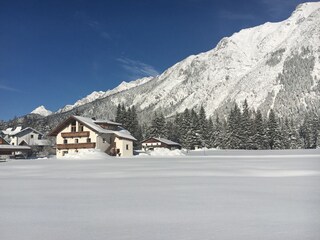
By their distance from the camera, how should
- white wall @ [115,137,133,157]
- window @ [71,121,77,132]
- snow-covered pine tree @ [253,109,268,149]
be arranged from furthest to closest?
snow-covered pine tree @ [253,109,268,149] → white wall @ [115,137,133,157] → window @ [71,121,77,132]

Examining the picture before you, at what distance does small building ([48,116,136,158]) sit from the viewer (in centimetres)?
6488

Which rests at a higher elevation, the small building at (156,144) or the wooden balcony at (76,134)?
the wooden balcony at (76,134)

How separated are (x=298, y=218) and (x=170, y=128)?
105506 mm

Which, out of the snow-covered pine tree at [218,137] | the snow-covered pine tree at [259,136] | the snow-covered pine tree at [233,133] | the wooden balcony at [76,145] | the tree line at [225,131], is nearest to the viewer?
the wooden balcony at [76,145]

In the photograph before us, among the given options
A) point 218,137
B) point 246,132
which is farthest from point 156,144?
point 246,132

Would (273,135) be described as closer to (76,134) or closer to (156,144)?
(156,144)

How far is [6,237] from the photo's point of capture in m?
6.37

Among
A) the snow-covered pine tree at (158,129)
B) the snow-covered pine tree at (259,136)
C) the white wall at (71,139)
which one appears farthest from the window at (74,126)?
the snow-covered pine tree at (259,136)

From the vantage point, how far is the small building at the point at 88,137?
213 feet

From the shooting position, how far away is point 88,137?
65.3 meters

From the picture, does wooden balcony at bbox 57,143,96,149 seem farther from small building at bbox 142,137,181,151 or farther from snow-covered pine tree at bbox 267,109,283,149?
snow-covered pine tree at bbox 267,109,283,149

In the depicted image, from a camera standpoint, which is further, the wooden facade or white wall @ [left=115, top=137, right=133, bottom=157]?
the wooden facade

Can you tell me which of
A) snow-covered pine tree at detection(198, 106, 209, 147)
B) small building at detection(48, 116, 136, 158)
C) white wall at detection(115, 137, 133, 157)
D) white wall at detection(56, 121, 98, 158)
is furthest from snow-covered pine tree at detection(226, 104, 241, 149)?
white wall at detection(56, 121, 98, 158)

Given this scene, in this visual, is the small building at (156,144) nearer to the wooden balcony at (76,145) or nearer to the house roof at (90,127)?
the house roof at (90,127)
